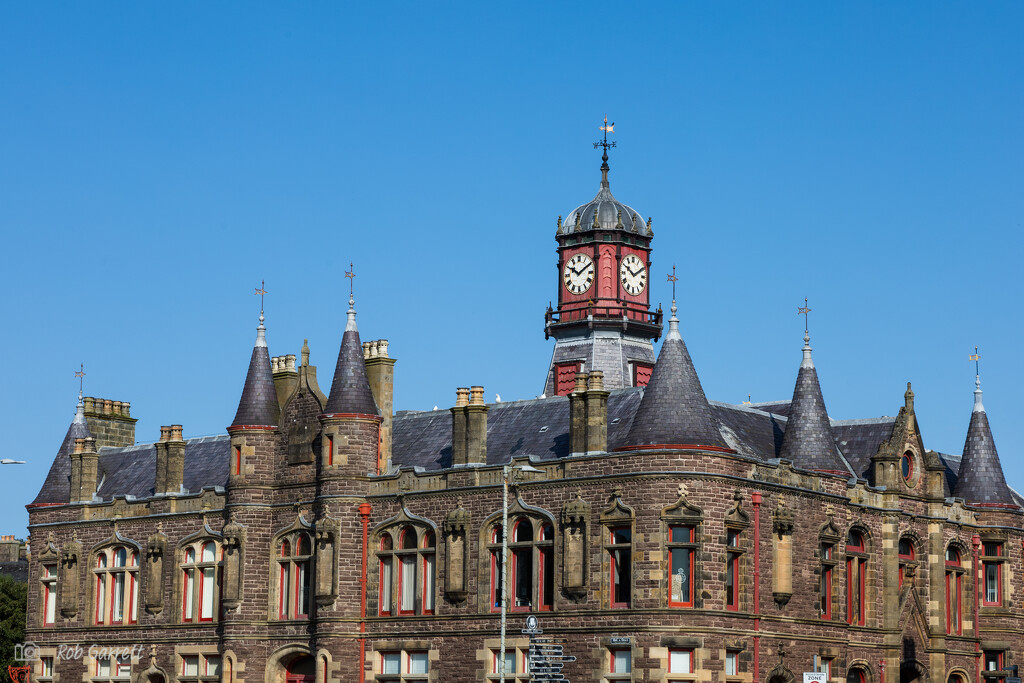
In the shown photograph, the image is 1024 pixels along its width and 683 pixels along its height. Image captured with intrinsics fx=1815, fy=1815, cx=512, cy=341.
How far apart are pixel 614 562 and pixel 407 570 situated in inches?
342

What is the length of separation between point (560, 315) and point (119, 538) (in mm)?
21832

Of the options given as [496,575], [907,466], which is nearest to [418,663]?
[496,575]

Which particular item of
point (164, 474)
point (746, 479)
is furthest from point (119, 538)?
point (746, 479)

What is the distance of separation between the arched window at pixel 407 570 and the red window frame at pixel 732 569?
1011cm

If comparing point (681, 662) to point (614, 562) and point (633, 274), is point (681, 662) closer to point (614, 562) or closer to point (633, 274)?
point (614, 562)

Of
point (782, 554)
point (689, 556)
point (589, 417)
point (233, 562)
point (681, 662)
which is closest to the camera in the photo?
point (681, 662)

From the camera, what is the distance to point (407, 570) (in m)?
60.1

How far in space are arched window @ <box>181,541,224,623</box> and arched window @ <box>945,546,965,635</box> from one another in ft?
85.6

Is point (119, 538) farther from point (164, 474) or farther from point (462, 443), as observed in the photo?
point (462, 443)

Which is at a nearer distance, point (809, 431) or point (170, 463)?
point (809, 431)

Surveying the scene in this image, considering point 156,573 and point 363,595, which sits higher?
point 156,573

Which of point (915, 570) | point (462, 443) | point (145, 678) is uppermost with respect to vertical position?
point (462, 443)

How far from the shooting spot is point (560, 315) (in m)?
79.2

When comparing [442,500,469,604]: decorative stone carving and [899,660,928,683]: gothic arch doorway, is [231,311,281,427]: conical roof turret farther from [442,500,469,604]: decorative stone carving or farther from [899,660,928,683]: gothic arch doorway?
[899,660,928,683]: gothic arch doorway
